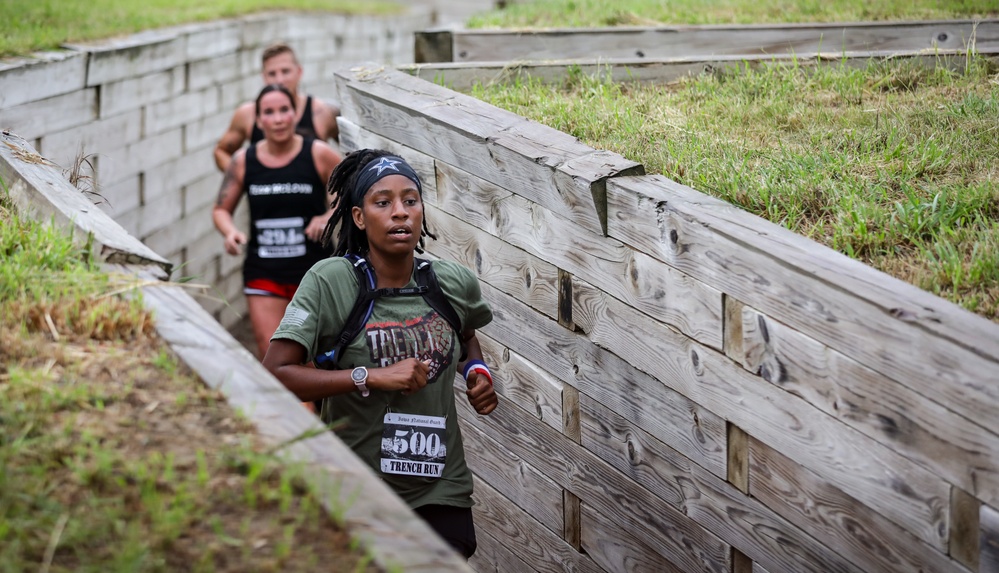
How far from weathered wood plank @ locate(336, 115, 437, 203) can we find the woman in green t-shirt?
4.10 feet

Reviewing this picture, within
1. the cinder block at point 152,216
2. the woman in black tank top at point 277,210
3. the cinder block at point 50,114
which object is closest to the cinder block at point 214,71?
the cinder block at point 152,216

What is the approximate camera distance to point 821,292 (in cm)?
322

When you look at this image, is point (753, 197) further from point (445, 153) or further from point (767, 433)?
point (445, 153)

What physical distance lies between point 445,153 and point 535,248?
792 mm

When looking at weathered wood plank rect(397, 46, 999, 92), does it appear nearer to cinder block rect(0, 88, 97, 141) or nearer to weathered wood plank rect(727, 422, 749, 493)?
cinder block rect(0, 88, 97, 141)

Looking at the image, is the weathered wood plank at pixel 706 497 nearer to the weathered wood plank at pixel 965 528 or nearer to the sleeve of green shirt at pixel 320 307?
the weathered wood plank at pixel 965 528

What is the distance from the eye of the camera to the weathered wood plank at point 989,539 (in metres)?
2.84

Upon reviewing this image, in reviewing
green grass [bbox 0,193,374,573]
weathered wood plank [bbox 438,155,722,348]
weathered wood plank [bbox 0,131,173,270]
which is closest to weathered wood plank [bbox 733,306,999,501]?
weathered wood plank [bbox 438,155,722,348]

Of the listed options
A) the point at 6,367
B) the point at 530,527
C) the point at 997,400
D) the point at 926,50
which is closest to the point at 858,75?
the point at 926,50

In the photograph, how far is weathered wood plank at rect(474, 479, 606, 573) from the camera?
4.78 meters

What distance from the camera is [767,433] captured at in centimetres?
357

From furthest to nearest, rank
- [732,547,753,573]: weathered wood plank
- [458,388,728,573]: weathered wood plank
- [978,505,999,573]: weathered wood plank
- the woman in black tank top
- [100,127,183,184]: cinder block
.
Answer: [100,127,183,184]: cinder block < the woman in black tank top < [458,388,728,573]: weathered wood plank < [732,547,753,573]: weathered wood plank < [978,505,999,573]: weathered wood plank

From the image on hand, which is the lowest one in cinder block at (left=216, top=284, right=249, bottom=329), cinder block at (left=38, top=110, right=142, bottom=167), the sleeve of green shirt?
cinder block at (left=216, top=284, right=249, bottom=329)

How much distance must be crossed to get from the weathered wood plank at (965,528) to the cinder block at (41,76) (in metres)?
5.85
